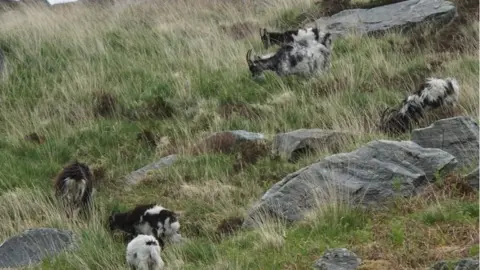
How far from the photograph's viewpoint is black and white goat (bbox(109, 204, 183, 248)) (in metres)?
7.57

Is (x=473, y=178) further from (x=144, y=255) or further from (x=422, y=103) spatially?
(x=422, y=103)

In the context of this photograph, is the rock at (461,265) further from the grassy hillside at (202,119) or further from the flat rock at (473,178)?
the flat rock at (473,178)

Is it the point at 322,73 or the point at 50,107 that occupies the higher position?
the point at 50,107

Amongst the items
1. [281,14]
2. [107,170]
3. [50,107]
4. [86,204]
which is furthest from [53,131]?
[281,14]

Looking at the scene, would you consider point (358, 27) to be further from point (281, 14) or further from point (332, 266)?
point (332, 266)

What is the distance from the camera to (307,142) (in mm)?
9273

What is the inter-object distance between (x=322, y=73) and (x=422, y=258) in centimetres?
763

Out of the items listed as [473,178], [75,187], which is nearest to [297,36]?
[75,187]

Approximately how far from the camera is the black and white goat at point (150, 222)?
298 inches

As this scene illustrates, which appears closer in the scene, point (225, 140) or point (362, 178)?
point (362, 178)

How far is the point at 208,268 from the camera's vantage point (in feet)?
19.7

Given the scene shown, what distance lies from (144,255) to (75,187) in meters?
2.36

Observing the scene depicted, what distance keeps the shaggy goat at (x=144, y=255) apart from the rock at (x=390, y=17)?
971cm

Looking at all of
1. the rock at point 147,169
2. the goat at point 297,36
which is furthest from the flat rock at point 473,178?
the goat at point 297,36
